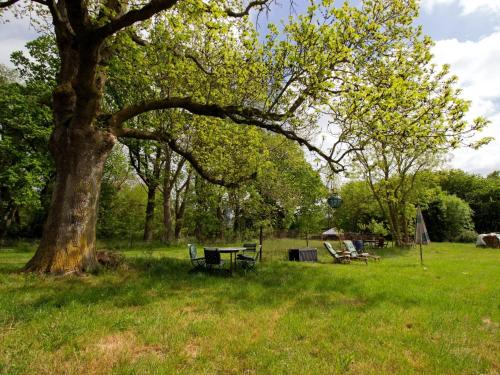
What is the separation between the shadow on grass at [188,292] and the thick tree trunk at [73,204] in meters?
0.62

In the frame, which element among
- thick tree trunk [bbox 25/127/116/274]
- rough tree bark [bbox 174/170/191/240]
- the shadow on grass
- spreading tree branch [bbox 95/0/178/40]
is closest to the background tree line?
rough tree bark [bbox 174/170/191/240]

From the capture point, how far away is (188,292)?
8.18 metres

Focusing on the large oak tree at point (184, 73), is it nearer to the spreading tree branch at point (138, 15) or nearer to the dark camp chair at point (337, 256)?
the spreading tree branch at point (138, 15)

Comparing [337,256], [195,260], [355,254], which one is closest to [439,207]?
[355,254]

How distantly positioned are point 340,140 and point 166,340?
8.11 m

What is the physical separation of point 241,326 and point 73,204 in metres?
6.27

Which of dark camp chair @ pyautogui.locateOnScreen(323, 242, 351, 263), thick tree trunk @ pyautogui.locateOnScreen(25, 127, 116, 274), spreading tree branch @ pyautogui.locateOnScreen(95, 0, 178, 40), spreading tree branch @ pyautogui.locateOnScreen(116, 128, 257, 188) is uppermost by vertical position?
spreading tree branch @ pyautogui.locateOnScreen(95, 0, 178, 40)

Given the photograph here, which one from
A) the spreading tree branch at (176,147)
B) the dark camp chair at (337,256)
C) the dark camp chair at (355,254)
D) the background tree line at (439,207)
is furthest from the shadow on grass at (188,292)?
the background tree line at (439,207)

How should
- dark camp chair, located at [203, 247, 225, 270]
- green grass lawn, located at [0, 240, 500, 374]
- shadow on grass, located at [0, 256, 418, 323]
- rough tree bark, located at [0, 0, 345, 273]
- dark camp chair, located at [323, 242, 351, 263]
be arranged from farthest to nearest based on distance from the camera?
1. dark camp chair, located at [323, 242, 351, 263]
2. dark camp chair, located at [203, 247, 225, 270]
3. rough tree bark, located at [0, 0, 345, 273]
4. shadow on grass, located at [0, 256, 418, 323]
5. green grass lawn, located at [0, 240, 500, 374]

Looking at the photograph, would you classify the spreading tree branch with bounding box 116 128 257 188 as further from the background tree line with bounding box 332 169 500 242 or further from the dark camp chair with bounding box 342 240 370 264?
the background tree line with bounding box 332 169 500 242

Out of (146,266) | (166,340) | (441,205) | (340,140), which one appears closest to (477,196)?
(441,205)

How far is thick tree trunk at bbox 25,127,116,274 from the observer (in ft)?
29.5

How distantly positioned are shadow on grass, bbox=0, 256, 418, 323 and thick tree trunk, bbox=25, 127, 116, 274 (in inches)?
24.3

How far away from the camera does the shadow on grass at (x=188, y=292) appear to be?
6707 mm
